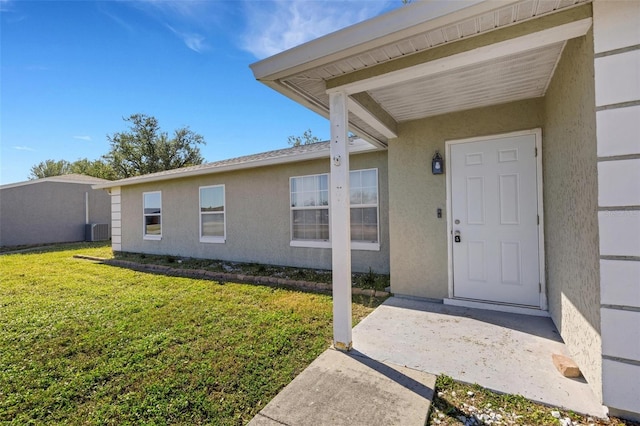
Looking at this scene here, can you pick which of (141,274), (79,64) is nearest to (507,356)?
(141,274)

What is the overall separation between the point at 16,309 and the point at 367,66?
606cm

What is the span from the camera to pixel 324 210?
21.0 ft

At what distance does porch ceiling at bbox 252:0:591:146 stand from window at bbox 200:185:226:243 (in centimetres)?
558

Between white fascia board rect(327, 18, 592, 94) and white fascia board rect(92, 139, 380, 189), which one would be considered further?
white fascia board rect(92, 139, 380, 189)

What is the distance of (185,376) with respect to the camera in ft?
8.09

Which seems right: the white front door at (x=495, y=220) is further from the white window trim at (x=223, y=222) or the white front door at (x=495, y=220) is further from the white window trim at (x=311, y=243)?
the white window trim at (x=223, y=222)

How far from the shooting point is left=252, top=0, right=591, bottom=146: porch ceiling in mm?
1892

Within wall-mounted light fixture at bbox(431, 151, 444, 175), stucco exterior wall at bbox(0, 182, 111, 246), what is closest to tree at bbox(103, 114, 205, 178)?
stucco exterior wall at bbox(0, 182, 111, 246)

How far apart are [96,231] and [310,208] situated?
49.0 feet

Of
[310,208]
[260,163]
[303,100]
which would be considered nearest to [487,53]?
[303,100]

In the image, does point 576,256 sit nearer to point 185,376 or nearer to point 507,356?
point 507,356

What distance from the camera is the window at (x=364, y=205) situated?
230 inches

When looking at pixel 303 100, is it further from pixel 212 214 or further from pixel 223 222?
pixel 212 214

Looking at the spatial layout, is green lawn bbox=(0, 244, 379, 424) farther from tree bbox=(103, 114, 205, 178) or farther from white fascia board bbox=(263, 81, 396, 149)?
tree bbox=(103, 114, 205, 178)
